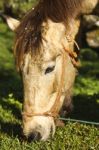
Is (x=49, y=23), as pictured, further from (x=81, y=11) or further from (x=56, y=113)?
(x=56, y=113)

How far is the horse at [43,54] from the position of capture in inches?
218

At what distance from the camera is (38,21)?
5598 mm

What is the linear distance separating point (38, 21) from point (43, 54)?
37 centimetres

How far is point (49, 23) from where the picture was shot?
5.61 metres

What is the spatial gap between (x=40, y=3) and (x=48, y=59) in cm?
66

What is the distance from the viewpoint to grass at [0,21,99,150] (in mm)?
6020

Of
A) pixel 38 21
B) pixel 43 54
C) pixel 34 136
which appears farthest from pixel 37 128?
pixel 38 21

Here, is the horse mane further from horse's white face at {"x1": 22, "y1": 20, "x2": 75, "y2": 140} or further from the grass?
the grass

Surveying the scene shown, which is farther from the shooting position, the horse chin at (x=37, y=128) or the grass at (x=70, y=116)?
the grass at (x=70, y=116)

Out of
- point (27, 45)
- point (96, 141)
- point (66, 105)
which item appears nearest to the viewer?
point (27, 45)

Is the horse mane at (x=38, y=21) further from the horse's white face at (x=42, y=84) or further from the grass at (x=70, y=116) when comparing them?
the grass at (x=70, y=116)

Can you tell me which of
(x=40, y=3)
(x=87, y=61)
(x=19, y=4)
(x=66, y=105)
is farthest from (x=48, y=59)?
→ (x=19, y=4)

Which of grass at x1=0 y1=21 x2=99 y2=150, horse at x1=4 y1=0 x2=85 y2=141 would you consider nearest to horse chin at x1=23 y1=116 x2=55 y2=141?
horse at x1=4 y1=0 x2=85 y2=141

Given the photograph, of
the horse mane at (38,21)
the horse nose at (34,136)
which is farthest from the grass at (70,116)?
the horse mane at (38,21)
